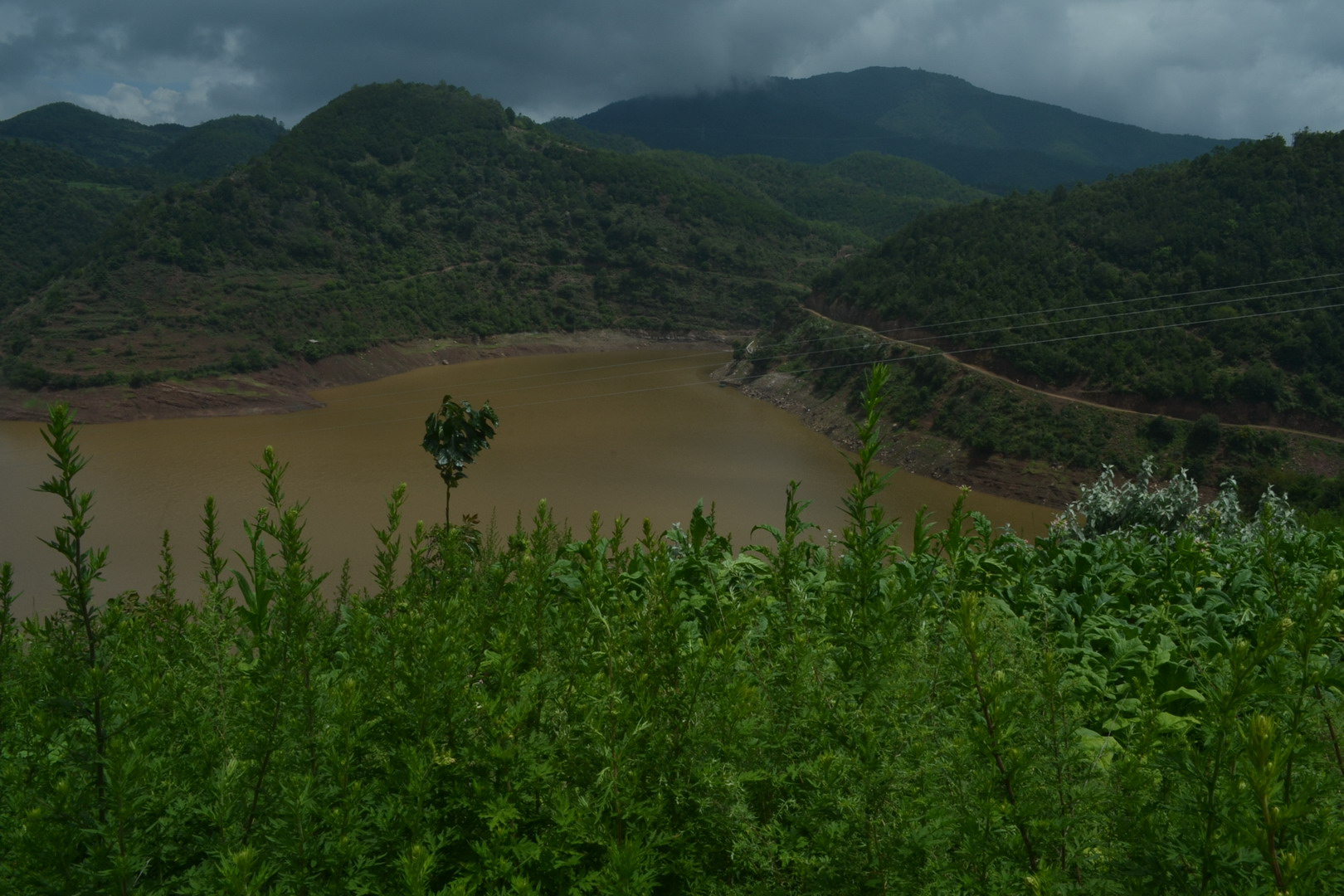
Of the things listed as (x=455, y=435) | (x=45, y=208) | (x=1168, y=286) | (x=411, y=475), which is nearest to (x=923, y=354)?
(x=1168, y=286)

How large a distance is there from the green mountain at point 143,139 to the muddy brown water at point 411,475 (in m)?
92.2

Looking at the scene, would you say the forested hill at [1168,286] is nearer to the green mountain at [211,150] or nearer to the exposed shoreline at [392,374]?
the exposed shoreline at [392,374]

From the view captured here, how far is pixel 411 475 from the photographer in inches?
1011

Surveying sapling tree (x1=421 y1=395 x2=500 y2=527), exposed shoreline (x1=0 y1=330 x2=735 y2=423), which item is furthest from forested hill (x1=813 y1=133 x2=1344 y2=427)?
exposed shoreline (x1=0 y1=330 x2=735 y2=423)

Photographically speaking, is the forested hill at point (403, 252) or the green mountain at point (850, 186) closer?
the forested hill at point (403, 252)

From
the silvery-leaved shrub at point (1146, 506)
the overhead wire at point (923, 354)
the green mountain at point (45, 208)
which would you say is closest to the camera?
the silvery-leaved shrub at point (1146, 506)

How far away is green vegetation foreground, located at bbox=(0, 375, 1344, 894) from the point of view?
58.7 inches

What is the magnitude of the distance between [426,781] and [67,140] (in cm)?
15973

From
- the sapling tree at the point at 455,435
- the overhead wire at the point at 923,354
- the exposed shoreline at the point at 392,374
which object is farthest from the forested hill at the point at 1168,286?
the sapling tree at the point at 455,435

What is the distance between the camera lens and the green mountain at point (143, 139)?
116 metres

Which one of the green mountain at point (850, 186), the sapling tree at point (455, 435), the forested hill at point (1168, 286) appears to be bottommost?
the sapling tree at point (455, 435)

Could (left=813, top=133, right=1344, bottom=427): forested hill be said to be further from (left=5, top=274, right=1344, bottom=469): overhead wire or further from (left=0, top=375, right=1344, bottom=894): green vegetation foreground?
(left=0, top=375, right=1344, bottom=894): green vegetation foreground

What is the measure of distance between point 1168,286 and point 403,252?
47768 mm

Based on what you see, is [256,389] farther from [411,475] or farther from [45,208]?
[45,208]
